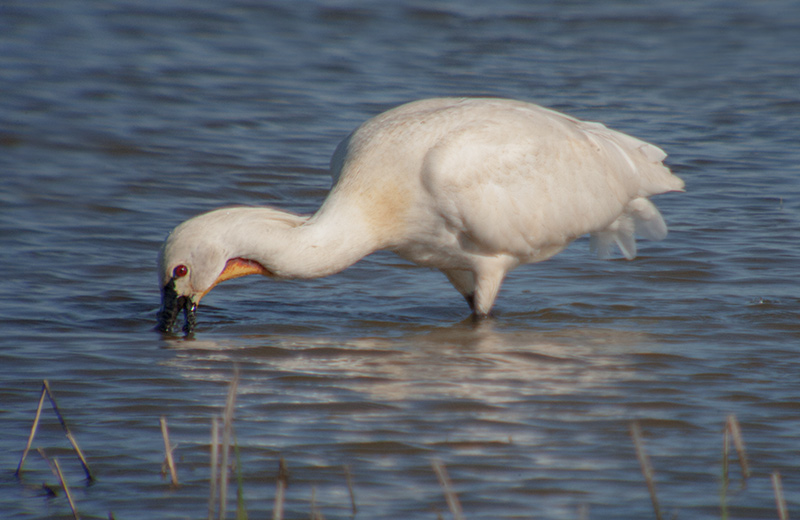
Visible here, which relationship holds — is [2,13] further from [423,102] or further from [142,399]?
[142,399]

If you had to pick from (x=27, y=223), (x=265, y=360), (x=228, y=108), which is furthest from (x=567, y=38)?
(x=265, y=360)

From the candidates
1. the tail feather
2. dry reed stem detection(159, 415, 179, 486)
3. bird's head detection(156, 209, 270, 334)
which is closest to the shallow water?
dry reed stem detection(159, 415, 179, 486)

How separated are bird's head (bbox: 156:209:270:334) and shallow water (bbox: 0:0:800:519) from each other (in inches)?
15.2

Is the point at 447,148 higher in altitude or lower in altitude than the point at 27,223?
higher

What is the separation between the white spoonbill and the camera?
6.59 m

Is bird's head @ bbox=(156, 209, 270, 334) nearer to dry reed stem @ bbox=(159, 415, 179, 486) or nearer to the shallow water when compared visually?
the shallow water

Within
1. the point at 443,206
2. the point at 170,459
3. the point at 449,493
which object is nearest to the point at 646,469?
the point at 449,493

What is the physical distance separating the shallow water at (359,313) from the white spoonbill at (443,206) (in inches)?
20.1

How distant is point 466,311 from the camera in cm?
826

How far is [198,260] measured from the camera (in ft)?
21.5

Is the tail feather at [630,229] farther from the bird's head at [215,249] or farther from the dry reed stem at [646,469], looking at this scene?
the dry reed stem at [646,469]

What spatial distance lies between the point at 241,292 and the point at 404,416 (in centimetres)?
299

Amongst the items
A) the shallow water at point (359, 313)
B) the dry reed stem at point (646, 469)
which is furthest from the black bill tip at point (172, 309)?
the dry reed stem at point (646, 469)

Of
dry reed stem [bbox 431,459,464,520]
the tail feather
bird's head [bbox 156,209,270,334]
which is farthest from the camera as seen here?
the tail feather
